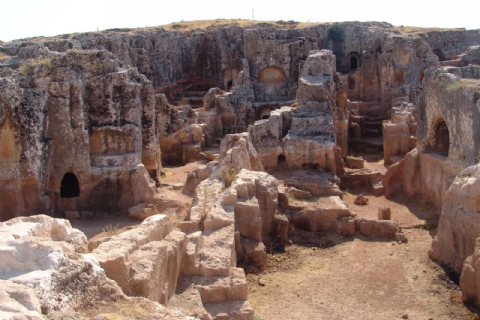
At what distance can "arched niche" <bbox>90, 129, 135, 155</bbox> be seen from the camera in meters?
12.1

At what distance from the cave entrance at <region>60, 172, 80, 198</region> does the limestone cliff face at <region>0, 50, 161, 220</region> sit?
0.02 metres

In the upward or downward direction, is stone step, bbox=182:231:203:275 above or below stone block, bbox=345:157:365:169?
above

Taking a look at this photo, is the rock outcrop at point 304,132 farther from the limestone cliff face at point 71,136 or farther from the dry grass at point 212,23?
the dry grass at point 212,23

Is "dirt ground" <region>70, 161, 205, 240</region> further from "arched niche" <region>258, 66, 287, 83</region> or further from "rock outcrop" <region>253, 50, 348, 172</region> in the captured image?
"arched niche" <region>258, 66, 287, 83</region>

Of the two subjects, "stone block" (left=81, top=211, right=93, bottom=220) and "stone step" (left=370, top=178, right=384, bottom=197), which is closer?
"stone block" (left=81, top=211, right=93, bottom=220)

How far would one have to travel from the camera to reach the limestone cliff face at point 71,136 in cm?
1070

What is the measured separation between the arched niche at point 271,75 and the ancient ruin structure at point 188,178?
11.4 ft

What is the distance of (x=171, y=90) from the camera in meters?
30.2

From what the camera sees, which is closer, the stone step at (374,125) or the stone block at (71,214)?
the stone block at (71,214)

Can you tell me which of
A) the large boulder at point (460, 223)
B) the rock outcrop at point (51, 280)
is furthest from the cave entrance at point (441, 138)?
the rock outcrop at point (51, 280)

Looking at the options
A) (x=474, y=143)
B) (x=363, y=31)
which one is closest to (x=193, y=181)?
(x=474, y=143)

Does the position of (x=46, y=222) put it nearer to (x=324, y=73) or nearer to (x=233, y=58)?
(x=324, y=73)

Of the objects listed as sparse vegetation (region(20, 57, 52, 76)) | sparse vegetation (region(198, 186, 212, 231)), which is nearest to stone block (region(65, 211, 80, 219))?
sparse vegetation (region(20, 57, 52, 76))

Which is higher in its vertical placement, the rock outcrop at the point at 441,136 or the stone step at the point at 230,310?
the rock outcrop at the point at 441,136
